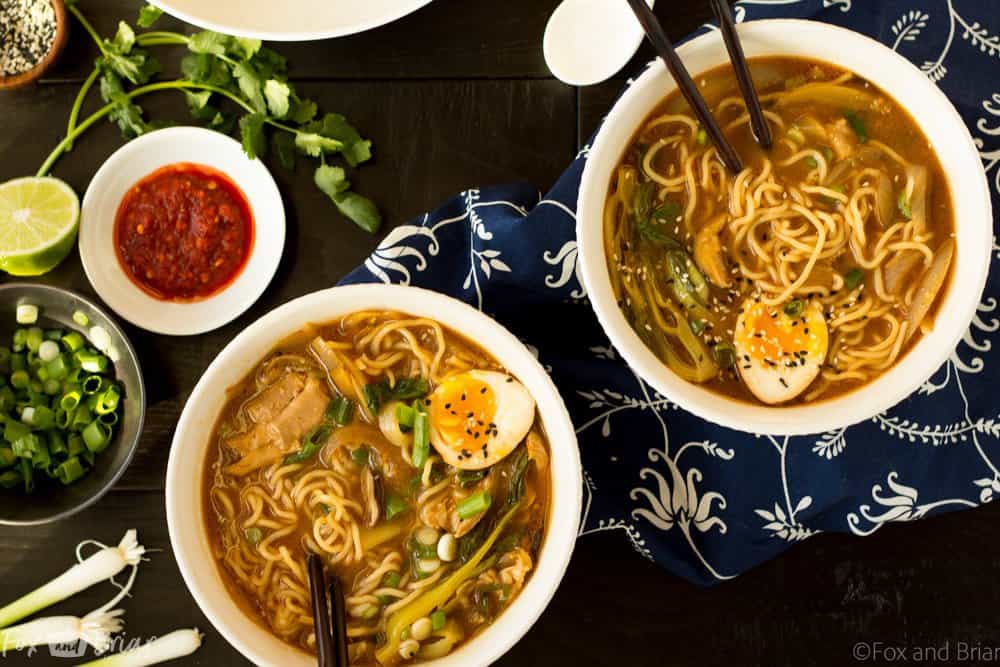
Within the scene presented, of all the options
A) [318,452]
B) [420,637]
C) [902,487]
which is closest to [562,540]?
[420,637]

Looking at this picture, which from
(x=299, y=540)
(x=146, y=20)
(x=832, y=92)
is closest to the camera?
(x=832, y=92)

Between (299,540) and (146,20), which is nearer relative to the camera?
(299,540)

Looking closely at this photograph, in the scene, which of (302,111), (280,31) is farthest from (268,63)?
(280,31)

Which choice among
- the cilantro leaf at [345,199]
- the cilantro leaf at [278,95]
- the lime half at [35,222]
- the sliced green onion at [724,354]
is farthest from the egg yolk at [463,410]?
the lime half at [35,222]

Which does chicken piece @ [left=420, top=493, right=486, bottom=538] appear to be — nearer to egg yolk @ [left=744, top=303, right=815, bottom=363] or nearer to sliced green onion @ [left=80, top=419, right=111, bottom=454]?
egg yolk @ [left=744, top=303, right=815, bottom=363]

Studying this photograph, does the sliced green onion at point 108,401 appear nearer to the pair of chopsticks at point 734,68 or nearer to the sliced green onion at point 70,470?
the sliced green onion at point 70,470

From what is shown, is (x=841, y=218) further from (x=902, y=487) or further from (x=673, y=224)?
(x=902, y=487)
